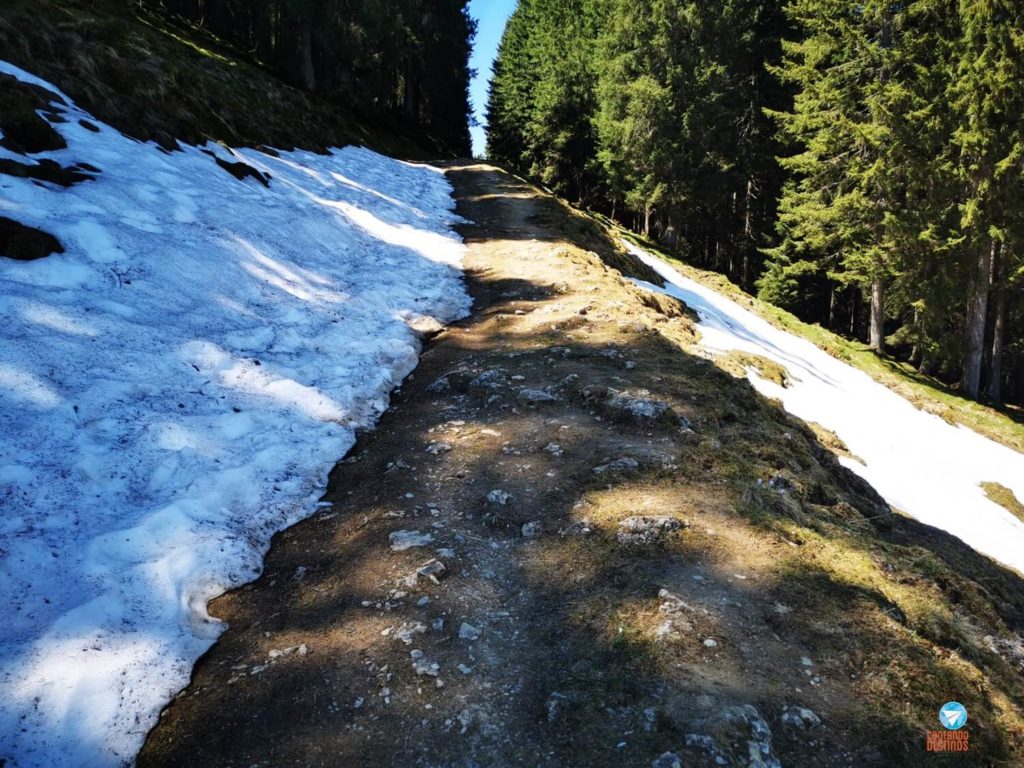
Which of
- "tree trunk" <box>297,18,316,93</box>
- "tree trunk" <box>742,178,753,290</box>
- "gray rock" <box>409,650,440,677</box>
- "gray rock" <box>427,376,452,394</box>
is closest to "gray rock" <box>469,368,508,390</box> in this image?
"gray rock" <box>427,376,452,394</box>

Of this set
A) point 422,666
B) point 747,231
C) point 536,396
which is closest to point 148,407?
point 422,666

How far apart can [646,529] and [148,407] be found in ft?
15.4

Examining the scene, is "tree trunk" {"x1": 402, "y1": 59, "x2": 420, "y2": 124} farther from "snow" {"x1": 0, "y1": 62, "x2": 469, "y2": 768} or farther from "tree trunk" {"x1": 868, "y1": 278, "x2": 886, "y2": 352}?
"snow" {"x1": 0, "y1": 62, "x2": 469, "y2": 768}

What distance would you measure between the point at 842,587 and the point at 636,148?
30.6 meters

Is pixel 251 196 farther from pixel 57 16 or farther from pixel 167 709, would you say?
pixel 167 709

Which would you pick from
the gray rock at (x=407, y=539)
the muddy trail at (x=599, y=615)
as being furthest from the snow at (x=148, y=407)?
the gray rock at (x=407, y=539)

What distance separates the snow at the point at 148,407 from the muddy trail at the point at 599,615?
14.6 inches

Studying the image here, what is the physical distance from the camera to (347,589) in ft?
13.7

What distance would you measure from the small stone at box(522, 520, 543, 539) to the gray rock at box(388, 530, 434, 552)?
0.78m

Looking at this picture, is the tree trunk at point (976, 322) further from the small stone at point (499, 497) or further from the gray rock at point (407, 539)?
the gray rock at point (407, 539)

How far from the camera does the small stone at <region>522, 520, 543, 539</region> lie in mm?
4715

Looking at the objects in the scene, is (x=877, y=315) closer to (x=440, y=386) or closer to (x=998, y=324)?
(x=998, y=324)

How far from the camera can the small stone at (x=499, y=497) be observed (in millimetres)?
5164

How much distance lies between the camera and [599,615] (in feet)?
12.3
